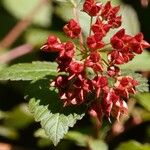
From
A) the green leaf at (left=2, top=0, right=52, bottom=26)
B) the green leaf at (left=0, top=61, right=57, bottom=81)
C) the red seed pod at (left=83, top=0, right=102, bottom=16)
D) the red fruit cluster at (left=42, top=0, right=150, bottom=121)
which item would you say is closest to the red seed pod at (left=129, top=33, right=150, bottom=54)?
the red fruit cluster at (left=42, top=0, right=150, bottom=121)

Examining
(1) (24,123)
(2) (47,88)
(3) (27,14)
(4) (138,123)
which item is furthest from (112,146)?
(3) (27,14)

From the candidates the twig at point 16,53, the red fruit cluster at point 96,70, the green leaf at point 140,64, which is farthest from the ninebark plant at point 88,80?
the twig at point 16,53

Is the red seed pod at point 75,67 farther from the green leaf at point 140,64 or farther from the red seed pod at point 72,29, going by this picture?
→ the green leaf at point 140,64

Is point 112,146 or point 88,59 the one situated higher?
point 88,59

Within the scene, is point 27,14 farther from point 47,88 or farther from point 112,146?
point 47,88

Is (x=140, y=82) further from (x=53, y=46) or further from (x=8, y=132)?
(x=8, y=132)
